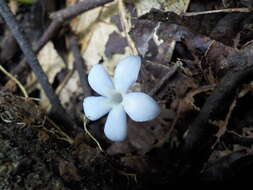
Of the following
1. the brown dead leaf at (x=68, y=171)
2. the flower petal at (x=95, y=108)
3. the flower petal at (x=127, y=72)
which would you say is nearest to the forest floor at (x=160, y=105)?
the brown dead leaf at (x=68, y=171)

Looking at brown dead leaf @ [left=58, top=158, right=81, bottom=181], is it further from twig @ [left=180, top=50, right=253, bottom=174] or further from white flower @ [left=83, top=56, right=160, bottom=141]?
twig @ [left=180, top=50, right=253, bottom=174]

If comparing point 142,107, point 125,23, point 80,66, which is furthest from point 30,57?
point 142,107

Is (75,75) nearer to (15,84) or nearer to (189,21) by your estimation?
(15,84)

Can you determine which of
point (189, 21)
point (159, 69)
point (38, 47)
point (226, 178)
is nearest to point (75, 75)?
point (38, 47)

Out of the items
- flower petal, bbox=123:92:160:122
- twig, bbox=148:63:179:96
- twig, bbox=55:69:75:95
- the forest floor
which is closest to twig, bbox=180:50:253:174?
the forest floor

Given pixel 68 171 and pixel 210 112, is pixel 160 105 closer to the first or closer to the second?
pixel 210 112
